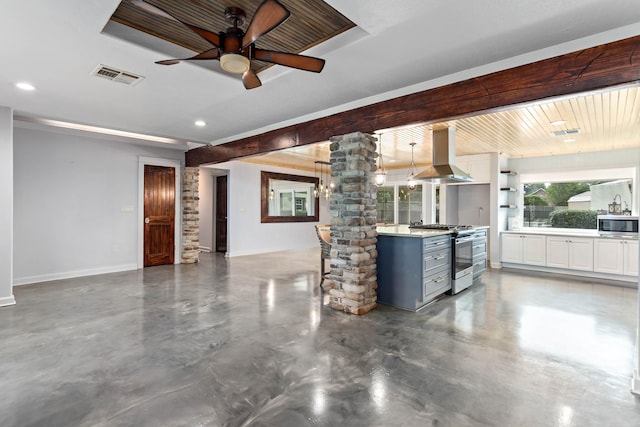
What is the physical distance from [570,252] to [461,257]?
2895 mm

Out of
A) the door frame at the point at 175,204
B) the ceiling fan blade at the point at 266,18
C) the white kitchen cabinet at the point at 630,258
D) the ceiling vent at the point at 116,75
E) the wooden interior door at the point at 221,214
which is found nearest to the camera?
A: the ceiling fan blade at the point at 266,18

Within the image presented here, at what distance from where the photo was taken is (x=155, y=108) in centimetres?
411

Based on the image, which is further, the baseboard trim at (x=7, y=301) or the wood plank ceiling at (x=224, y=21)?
the baseboard trim at (x=7, y=301)

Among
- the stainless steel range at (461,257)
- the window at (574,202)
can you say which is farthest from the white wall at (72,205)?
the window at (574,202)

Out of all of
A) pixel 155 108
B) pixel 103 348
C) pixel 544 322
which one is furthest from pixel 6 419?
pixel 544 322

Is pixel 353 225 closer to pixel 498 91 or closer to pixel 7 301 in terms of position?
pixel 498 91

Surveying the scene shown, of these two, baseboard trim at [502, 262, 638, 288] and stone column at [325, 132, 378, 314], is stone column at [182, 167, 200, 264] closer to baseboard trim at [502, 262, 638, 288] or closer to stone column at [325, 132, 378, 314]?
stone column at [325, 132, 378, 314]

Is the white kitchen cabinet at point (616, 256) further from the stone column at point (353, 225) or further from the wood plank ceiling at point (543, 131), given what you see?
the stone column at point (353, 225)

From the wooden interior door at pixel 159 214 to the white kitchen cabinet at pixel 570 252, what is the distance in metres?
7.86

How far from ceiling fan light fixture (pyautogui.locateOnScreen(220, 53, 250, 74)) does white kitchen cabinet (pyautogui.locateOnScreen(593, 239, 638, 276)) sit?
22.0 feet

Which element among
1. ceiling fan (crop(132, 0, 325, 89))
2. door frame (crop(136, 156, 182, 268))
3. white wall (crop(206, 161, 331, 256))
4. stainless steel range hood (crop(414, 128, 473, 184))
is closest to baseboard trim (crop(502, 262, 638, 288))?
stainless steel range hood (crop(414, 128, 473, 184))

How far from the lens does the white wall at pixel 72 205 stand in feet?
17.0

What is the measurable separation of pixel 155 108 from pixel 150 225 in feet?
11.1

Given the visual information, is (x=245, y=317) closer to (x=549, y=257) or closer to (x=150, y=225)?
(x=150, y=225)
